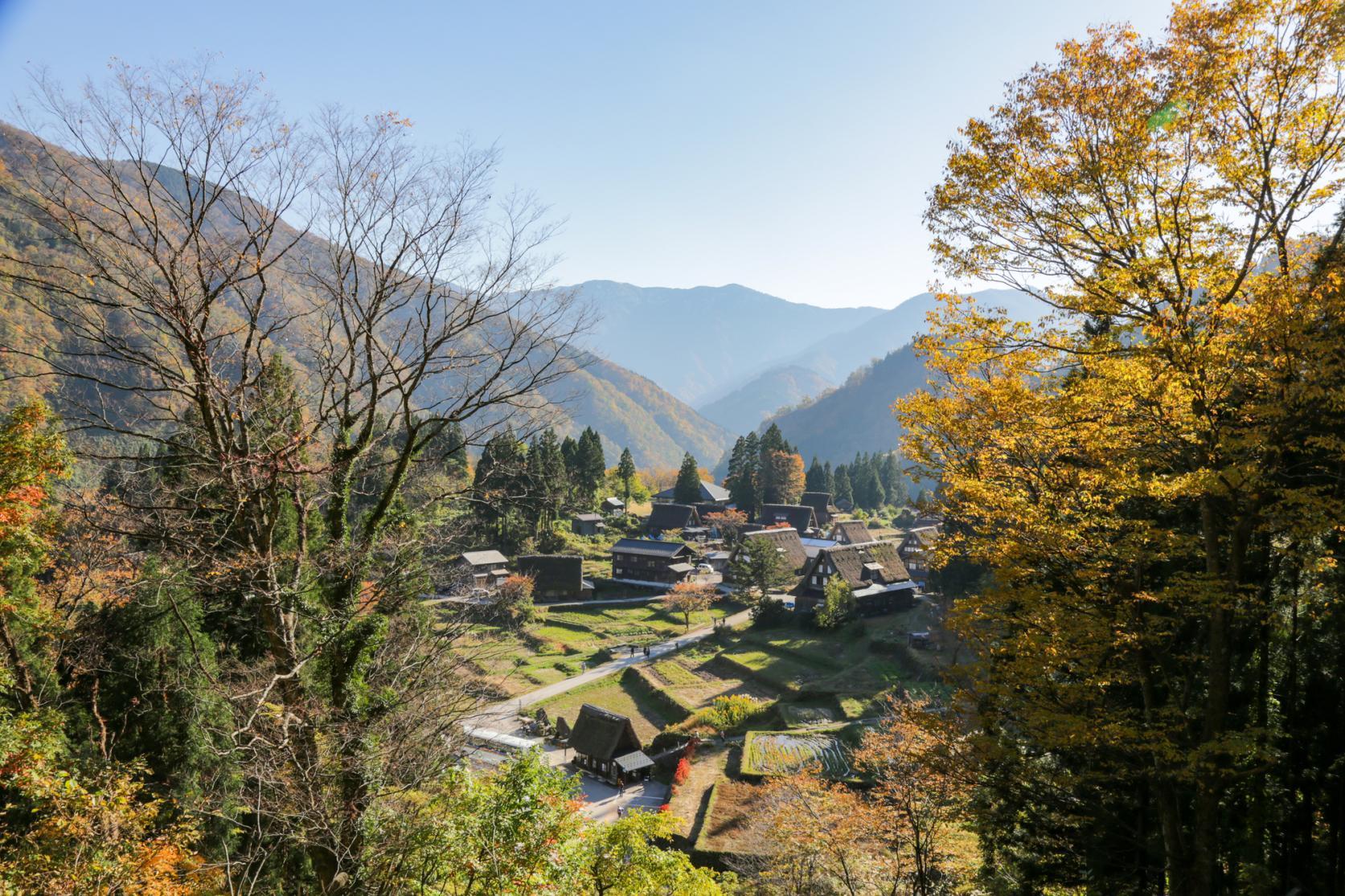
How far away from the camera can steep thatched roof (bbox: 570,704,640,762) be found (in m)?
24.0

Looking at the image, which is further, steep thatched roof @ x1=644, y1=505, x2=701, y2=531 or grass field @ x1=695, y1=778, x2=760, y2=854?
steep thatched roof @ x1=644, y1=505, x2=701, y2=531

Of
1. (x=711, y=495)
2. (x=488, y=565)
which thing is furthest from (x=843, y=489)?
(x=488, y=565)

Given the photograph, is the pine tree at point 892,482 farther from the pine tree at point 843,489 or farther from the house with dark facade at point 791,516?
the house with dark facade at point 791,516

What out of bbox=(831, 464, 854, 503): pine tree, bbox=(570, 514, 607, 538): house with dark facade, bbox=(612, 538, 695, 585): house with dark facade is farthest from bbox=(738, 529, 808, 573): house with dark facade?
bbox=(831, 464, 854, 503): pine tree

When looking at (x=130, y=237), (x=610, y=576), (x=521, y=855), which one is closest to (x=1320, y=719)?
(x=521, y=855)

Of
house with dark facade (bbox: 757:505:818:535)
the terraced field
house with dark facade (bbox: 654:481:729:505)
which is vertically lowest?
the terraced field

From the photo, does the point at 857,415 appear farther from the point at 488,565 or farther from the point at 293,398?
the point at 293,398

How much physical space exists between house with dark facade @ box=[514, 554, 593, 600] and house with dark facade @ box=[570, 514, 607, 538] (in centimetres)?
1141

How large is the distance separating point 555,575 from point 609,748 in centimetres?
2062

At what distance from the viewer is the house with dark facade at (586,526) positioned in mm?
55688

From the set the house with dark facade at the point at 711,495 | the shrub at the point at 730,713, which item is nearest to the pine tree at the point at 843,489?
the house with dark facade at the point at 711,495

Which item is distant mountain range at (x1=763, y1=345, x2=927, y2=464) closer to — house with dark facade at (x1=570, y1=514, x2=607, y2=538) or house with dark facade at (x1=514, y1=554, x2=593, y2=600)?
house with dark facade at (x1=570, y1=514, x2=607, y2=538)

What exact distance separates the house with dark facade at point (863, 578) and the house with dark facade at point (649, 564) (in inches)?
426

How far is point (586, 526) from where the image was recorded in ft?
183
